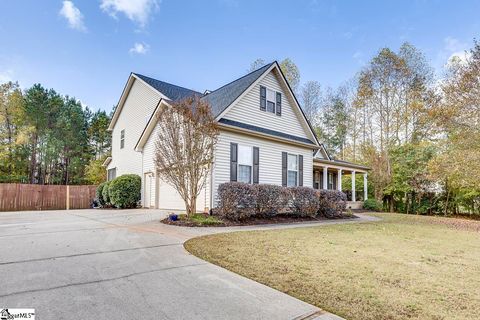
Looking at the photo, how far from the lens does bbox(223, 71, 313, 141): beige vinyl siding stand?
42.8 feet

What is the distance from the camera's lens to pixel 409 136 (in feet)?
79.7

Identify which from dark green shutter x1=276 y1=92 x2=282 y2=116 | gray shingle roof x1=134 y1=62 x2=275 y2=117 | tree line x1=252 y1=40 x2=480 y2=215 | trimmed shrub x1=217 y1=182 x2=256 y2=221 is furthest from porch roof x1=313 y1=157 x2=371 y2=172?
trimmed shrub x1=217 y1=182 x2=256 y2=221

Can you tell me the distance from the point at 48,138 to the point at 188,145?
94.4 feet

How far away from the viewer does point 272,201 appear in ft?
35.7

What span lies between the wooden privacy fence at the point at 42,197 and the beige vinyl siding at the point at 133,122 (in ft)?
9.69

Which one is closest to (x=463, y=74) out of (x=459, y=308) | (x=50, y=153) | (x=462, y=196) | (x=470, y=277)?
(x=462, y=196)

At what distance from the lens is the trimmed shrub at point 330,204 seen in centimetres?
1294

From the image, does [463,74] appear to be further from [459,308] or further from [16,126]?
[16,126]

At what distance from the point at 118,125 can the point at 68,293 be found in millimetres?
19912

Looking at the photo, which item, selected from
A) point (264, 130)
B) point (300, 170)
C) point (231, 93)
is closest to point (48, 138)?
point (231, 93)

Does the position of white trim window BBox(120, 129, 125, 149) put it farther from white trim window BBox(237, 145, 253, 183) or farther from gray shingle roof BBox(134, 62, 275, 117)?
white trim window BBox(237, 145, 253, 183)

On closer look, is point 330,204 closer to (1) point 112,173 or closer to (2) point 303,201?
(2) point 303,201

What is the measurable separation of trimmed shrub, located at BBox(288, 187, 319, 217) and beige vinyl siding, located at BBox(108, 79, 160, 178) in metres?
9.78

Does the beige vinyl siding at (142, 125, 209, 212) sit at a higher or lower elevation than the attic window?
lower
